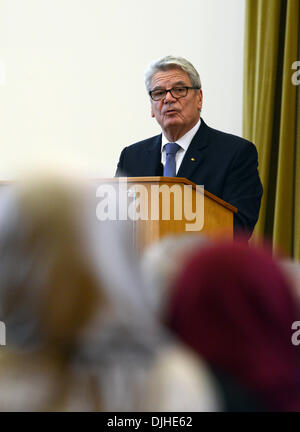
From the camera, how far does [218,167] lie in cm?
406

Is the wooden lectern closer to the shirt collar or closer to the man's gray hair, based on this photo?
the shirt collar

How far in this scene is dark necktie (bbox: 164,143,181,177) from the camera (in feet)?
13.2

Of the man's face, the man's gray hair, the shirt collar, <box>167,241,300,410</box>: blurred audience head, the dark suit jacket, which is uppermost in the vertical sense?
the man's gray hair

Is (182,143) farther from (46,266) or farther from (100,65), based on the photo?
(46,266)

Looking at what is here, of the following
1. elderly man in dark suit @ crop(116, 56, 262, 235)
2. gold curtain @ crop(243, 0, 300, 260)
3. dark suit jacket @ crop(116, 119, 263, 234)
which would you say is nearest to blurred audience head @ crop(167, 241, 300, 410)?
dark suit jacket @ crop(116, 119, 263, 234)

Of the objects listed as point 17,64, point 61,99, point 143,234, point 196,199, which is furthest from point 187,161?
point 17,64

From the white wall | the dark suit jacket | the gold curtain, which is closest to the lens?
the dark suit jacket

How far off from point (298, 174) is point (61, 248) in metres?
4.74

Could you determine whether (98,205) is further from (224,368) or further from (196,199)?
(196,199)

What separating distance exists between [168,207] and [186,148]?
4.59 ft

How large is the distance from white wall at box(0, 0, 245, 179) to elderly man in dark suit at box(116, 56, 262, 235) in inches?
70.6

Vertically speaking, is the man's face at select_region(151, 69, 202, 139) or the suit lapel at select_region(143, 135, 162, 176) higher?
the man's face at select_region(151, 69, 202, 139)

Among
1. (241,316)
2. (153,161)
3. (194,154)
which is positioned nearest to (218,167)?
(194,154)

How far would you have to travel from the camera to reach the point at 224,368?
1.04m
